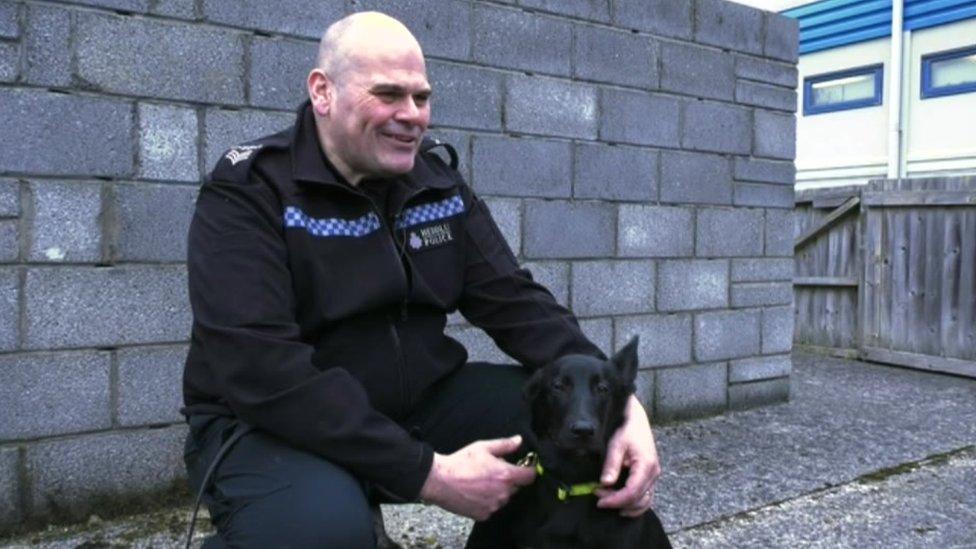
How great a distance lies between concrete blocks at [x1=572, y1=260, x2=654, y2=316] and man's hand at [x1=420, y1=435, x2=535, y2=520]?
267cm

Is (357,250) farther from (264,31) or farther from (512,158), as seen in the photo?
(512,158)

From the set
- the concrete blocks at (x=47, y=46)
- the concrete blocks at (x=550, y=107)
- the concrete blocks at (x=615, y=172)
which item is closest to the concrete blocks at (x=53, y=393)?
the concrete blocks at (x=47, y=46)

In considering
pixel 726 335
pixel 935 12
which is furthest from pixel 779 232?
pixel 935 12

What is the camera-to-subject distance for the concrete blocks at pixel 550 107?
4.30 metres

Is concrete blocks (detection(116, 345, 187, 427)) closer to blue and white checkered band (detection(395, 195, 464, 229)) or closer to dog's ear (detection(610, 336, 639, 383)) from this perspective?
blue and white checkered band (detection(395, 195, 464, 229))

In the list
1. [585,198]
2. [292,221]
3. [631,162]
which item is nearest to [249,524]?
[292,221]

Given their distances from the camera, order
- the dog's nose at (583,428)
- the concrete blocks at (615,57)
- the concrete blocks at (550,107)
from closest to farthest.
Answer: the dog's nose at (583,428) < the concrete blocks at (550,107) < the concrete blocks at (615,57)

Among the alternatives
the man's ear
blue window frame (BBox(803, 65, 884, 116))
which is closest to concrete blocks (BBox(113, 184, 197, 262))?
the man's ear

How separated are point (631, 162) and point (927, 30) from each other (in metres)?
8.48

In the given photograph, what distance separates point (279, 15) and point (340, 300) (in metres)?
1.86

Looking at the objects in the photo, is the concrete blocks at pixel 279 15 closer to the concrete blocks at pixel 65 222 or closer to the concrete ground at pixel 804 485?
the concrete blocks at pixel 65 222

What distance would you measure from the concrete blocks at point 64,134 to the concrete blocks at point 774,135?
12.4ft

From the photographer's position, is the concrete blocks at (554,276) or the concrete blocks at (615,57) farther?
the concrete blocks at (615,57)

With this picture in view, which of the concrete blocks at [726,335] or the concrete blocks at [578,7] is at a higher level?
the concrete blocks at [578,7]
